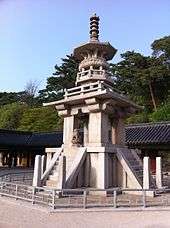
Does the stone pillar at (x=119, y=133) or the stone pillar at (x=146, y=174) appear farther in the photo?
the stone pillar at (x=119, y=133)

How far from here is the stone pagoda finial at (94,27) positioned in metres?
17.6

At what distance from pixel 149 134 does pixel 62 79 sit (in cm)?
3848

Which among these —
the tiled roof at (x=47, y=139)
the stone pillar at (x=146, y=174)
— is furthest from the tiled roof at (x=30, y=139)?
the stone pillar at (x=146, y=174)

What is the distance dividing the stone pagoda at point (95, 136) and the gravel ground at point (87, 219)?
10.2 ft

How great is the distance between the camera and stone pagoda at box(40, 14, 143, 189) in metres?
14.7

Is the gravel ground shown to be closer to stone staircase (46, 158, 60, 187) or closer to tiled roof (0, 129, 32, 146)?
stone staircase (46, 158, 60, 187)

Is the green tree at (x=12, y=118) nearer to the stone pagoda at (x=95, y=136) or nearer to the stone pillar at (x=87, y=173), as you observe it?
the stone pagoda at (x=95, y=136)

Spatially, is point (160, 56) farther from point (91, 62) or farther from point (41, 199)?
point (41, 199)

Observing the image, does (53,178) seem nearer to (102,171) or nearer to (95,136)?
(102,171)

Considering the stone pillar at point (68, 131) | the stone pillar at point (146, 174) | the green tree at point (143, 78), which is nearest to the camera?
the stone pillar at point (146, 174)

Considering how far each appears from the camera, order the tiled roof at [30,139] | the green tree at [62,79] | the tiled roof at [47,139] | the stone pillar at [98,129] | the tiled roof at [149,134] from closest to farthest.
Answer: the stone pillar at [98,129] → the tiled roof at [149,134] → the tiled roof at [30,139] → the tiled roof at [47,139] → the green tree at [62,79]

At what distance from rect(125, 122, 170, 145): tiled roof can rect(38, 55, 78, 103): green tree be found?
33.7 metres

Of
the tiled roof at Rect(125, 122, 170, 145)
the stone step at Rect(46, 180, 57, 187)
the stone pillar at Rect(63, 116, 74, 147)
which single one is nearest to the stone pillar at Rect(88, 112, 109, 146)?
the stone pillar at Rect(63, 116, 74, 147)

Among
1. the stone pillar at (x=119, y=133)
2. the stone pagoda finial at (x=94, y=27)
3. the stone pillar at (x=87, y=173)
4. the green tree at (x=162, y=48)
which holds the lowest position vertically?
the stone pillar at (x=87, y=173)
